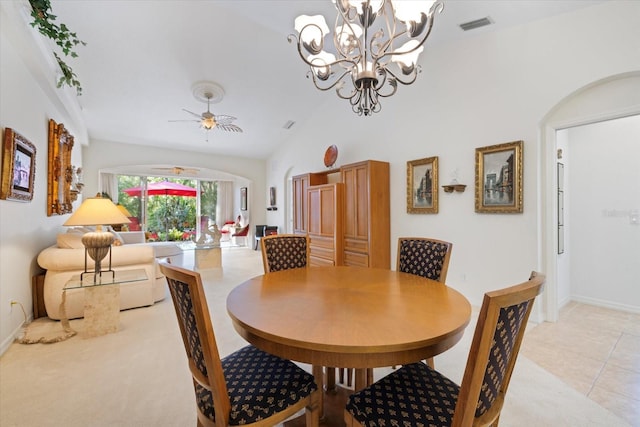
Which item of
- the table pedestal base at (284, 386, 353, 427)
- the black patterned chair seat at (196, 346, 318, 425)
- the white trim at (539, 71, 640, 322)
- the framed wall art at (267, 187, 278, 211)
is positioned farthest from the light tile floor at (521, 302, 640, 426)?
the framed wall art at (267, 187, 278, 211)

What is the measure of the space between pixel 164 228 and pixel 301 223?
202 inches

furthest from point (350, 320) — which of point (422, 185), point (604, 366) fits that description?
point (422, 185)

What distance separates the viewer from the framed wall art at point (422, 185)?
149 inches

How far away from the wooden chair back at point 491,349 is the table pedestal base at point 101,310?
302 cm

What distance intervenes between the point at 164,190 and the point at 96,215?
599 centimetres

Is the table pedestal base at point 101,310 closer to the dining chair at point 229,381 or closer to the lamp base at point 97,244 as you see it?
the lamp base at point 97,244

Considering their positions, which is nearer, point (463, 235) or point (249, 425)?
point (249, 425)

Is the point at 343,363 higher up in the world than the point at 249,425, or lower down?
higher up

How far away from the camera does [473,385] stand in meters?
0.81

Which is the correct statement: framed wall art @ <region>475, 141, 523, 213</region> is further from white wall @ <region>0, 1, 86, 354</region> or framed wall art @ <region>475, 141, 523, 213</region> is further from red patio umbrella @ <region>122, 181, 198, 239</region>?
red patio umbrella @ <region>122, 181, 198, 239</region>

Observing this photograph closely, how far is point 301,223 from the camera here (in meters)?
5.82

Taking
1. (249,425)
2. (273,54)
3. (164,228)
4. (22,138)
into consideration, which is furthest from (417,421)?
(164,228)

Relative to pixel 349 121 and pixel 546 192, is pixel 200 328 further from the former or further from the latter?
pixel 349 121

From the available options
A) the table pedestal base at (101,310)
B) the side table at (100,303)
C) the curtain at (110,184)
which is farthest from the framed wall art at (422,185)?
the curtain at (110,184)
